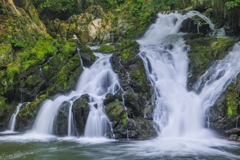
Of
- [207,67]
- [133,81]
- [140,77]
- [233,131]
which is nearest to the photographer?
[233,131]

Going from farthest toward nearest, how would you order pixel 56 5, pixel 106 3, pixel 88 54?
pixel 106 3 → pixel 56 5 → pixel 88 54

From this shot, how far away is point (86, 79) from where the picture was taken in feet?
33.0

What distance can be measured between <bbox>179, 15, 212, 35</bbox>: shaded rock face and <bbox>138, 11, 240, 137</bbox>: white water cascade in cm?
355

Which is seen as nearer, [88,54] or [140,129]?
[140,129]

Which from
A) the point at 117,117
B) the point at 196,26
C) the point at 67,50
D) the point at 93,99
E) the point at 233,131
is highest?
the point at 196,26

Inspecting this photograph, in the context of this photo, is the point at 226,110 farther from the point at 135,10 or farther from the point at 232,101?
the point at 135,10

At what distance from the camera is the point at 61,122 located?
7.50 metres

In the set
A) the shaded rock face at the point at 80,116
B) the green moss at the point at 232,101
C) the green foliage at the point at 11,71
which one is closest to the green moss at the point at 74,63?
the green foliage at the point at 11,71

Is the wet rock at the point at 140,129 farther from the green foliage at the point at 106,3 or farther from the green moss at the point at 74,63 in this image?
the green foliage at the point at 106,3

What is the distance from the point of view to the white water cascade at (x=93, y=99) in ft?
23.1

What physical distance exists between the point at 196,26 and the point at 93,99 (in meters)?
12.0

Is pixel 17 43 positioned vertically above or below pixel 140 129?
above

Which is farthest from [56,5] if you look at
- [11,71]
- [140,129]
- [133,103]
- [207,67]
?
[140,129]

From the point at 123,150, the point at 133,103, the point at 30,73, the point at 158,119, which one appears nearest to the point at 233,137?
the point at 158,119
